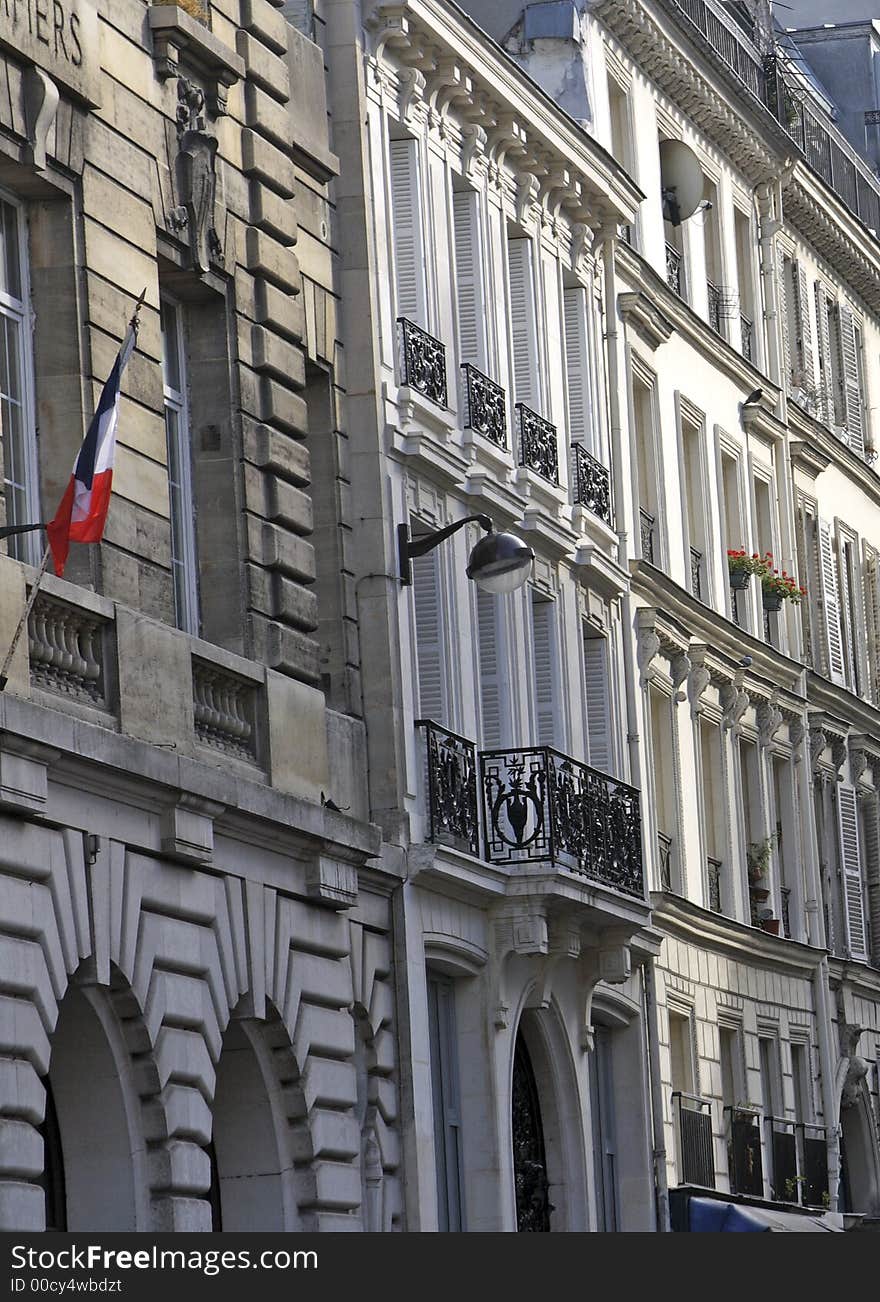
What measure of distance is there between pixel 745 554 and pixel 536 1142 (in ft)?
35.9

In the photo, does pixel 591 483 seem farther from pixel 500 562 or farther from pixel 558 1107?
pixel 500 562

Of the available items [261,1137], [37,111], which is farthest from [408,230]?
[261,1137]

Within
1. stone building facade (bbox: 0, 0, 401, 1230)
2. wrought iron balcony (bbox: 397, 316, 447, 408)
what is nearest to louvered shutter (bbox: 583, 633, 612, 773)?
wrought iron balcony (bbox: 397, 316, 447, 408)

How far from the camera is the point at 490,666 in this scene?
1139 inches

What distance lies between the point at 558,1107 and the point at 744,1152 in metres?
6.38

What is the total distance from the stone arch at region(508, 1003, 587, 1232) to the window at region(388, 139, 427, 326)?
636 cm

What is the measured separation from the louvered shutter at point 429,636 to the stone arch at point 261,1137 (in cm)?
518

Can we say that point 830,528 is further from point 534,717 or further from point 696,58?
point 534,717

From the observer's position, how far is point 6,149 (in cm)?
1981

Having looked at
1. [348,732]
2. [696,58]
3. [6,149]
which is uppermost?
[696,58]

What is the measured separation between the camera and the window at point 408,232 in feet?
90.5

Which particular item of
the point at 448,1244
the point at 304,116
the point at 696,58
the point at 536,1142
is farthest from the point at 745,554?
the point at 448,1244

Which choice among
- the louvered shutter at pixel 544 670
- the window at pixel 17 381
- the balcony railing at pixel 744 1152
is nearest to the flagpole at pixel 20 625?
the window at pixel 17 381

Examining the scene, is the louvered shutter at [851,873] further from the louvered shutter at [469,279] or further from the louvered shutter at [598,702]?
the louvered shutter at [469,279]
